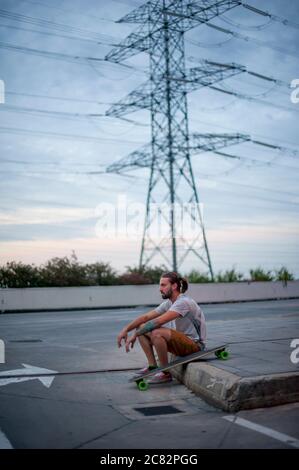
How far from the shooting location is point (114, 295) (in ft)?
111

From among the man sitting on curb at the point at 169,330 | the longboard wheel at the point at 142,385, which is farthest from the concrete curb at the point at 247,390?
the man sitting on curb at the point at 169,330

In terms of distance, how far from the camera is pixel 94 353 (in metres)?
10.5

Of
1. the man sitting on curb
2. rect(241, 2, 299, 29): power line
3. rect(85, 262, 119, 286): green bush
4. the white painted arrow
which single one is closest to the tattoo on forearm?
the man sitting on curb

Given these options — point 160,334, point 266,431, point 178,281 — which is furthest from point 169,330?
point 266,431

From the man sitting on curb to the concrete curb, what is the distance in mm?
898

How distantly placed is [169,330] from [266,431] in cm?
258

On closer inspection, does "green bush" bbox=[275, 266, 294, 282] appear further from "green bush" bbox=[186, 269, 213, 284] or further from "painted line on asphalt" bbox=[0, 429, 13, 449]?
"painted line on asphalt" bbox=[0, 429, 13, 449]

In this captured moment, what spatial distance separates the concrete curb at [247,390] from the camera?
5812 millimetres

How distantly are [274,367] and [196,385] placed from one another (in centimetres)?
100

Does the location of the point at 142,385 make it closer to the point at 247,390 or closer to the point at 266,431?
the point at 247,390

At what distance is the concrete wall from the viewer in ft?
99.2

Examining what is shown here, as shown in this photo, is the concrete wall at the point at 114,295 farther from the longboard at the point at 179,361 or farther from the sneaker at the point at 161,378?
the longboard at the point at 179,361

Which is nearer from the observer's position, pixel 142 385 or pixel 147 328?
pixel 142 385
